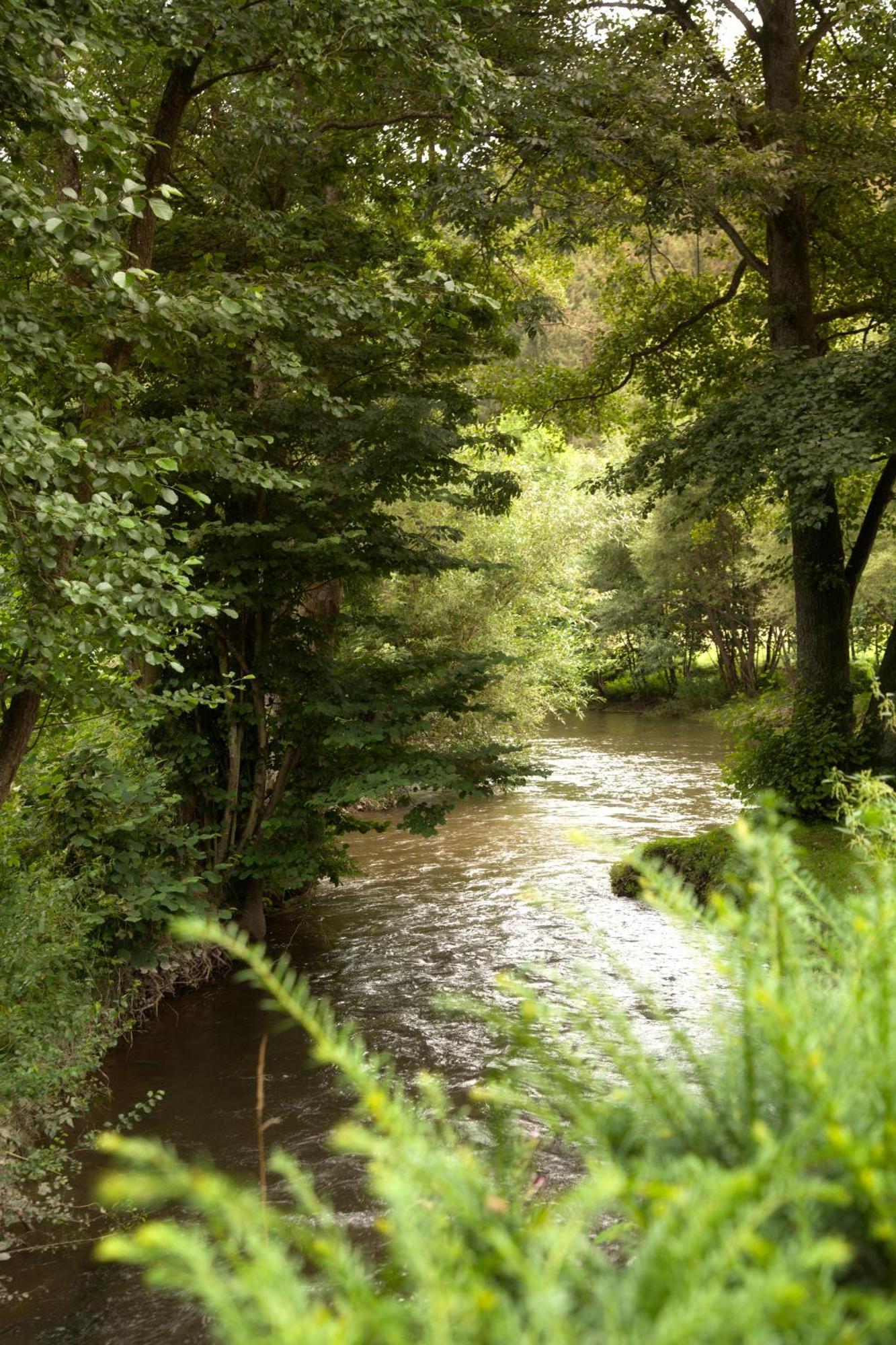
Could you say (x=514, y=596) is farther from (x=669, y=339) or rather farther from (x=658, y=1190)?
(x=658, y=1190)

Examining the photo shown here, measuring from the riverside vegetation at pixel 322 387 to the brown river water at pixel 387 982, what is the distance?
1.68ft

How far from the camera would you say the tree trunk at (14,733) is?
6.63 m

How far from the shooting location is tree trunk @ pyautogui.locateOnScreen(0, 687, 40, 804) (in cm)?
663

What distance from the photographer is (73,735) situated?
333 inches

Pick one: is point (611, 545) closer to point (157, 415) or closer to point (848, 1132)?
point (157, 415)

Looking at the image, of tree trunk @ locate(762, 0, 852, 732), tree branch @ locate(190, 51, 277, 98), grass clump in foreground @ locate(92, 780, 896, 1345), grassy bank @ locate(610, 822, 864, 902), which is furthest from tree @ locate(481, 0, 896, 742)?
grass clump in foreground @ locate(92, 780, 896, 1345)

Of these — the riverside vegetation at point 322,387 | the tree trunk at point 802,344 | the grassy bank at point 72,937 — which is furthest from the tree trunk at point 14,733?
the tree trunk at point 802,344

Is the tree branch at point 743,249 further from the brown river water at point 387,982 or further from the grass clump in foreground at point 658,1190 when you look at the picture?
the grass clump in foreground at point 658,1190

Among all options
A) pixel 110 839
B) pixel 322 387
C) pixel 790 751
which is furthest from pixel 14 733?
pixel 790 751

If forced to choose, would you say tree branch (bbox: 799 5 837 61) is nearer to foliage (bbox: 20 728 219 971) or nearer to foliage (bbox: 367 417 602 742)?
foliage (bbox: 367 417 602 742)

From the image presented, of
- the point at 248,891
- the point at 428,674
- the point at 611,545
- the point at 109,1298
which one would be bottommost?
the point at 109,1298

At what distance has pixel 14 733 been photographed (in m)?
6.71

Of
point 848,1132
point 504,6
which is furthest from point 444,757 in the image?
point 848,1132

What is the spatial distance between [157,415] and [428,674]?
151 inches
